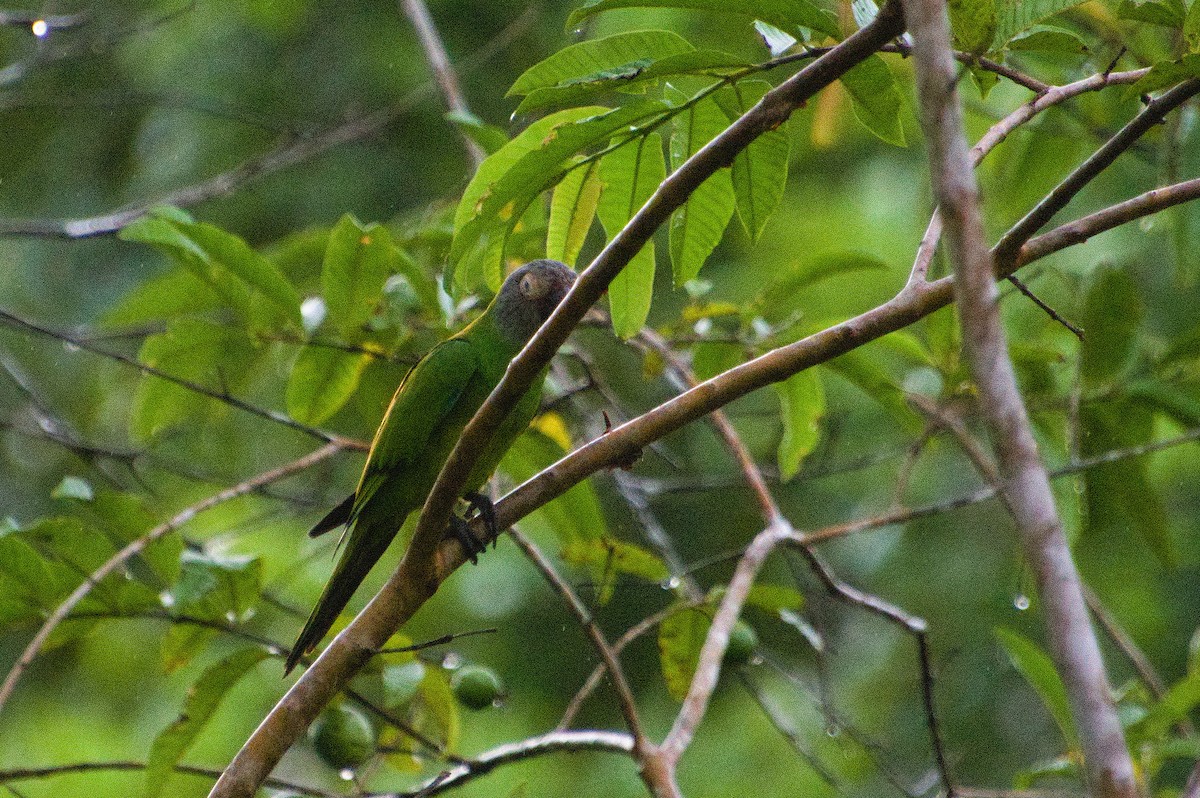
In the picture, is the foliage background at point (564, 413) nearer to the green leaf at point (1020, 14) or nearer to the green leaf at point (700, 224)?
the green leaf at point (700, 224)

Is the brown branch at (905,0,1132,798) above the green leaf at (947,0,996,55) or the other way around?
the other way around

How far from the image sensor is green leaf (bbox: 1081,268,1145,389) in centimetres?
308

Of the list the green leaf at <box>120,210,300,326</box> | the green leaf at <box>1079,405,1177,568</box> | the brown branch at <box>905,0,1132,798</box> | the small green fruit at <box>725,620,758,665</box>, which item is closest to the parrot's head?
the green leaf at <box>120,210,300,326</box>

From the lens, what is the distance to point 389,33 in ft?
19.0

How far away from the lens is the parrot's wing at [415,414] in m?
2.81

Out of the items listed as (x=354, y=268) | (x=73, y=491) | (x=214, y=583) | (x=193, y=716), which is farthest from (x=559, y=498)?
(x=73, y=491)

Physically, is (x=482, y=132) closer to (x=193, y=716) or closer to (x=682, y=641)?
(x=682, y=641)

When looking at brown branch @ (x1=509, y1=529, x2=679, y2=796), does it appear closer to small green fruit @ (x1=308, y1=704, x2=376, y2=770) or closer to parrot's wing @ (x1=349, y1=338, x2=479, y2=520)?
parrot's wing @ (x1=349, y1=338, x2=479, y2=520)

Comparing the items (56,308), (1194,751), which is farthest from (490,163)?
(56,308)

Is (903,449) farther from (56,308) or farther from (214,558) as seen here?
(56,308)

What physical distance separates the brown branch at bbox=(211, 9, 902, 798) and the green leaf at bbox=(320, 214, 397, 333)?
3.02 ft

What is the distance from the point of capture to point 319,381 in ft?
10.1

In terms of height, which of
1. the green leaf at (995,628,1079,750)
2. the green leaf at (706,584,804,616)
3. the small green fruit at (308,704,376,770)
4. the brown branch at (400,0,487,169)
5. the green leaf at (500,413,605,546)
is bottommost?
the green leaf at (995,628,1079,750)

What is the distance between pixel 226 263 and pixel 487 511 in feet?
3.28
